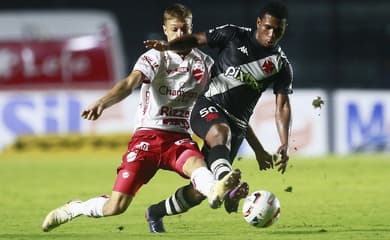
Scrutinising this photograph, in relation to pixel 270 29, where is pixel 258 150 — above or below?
below

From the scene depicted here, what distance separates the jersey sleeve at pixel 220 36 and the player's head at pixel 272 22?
0.31m

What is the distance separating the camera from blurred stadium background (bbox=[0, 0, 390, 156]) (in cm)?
2230

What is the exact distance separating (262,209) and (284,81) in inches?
52.3

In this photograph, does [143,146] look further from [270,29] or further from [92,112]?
[270,29]

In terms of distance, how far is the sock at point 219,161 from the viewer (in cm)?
923

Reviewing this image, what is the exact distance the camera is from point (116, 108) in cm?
2280

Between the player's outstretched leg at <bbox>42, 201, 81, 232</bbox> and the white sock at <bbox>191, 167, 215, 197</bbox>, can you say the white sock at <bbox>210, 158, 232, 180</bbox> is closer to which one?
the white sock at <bbox>191, 167, 215, 197</bbox>

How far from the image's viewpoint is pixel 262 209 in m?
9.15

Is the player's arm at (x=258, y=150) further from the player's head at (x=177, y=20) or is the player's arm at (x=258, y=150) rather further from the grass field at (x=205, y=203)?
the player's head at (x=177, y=20)

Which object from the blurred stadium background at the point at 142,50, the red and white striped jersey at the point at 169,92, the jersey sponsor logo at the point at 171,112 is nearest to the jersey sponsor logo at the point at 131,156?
the red and white striped jersey at the point at 169,92

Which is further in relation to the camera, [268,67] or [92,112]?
[268,67]

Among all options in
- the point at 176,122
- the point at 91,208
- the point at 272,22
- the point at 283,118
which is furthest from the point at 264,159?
the point at 91,208

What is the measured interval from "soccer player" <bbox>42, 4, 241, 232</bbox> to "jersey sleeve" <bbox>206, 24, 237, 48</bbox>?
169mm

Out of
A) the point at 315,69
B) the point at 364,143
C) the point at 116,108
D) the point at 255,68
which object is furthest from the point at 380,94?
the point at 255,68
